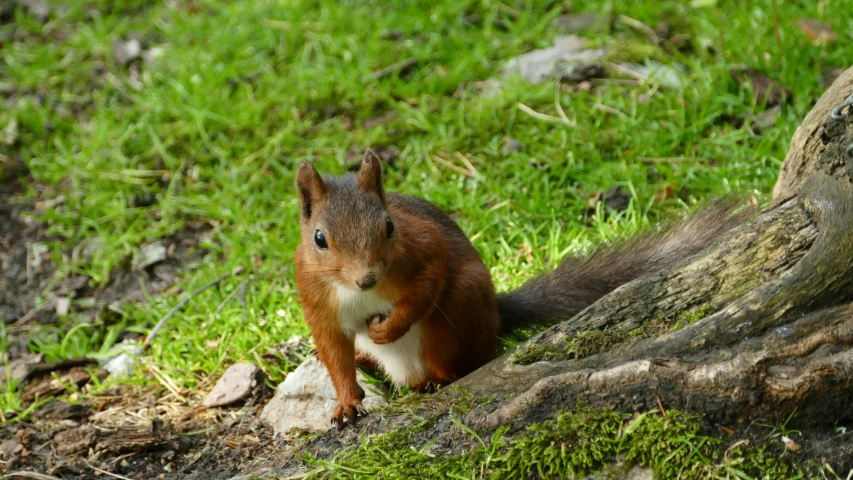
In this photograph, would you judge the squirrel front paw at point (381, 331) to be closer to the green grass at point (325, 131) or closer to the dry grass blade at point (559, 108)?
the green grass at point (325, 131)

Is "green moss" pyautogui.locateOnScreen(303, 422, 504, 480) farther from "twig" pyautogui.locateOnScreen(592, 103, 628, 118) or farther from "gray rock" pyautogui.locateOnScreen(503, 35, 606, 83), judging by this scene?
"gray rock" pyautogui.locateOnScreen(503, 35, 606, 83)

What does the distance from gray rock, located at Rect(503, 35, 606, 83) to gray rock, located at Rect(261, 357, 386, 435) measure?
85.5 inches

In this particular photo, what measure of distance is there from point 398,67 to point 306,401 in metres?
2.42

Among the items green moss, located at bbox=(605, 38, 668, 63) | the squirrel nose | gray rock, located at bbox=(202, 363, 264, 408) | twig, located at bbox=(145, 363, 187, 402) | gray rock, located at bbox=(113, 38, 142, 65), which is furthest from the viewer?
gray rock, located at bbox=(113, 38, 142, 65)

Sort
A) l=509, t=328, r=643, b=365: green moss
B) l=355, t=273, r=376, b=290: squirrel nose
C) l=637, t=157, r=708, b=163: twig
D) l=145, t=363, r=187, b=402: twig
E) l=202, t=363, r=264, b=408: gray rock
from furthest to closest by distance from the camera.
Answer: l=637, t=157, r=708, b=163: twig → l=145, t=363, r=187, b=402: twig → l=202, t=363, r=264, b=408: gray rock → l=355, t=273, r=376, b=290: squirrel nose → l=509, t=328, r=643, b=365: green moss

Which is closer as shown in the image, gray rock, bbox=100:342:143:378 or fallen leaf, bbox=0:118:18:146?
gray rock, bbox=100:342:143:378

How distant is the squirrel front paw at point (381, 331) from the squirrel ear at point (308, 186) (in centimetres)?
36

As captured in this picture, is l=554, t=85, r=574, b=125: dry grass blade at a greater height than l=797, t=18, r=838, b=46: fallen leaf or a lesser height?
lesser

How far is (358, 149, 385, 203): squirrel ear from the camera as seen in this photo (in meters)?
2.57

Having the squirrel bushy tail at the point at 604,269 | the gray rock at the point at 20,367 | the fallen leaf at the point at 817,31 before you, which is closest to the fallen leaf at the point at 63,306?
the gray rock at the point at 20,367

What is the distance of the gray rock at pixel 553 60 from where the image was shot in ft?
14.9

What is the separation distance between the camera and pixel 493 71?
4738mm

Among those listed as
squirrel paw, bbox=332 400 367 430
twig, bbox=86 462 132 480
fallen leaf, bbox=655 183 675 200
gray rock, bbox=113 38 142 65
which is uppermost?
gray rock, bbox=113 38 142 65

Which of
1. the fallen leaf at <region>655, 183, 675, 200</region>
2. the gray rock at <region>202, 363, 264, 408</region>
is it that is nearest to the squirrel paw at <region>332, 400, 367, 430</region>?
the gray rock at <region>202, 363, 264, 408</region>
